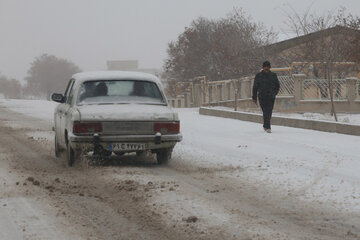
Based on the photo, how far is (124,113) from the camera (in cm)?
1055

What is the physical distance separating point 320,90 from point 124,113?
19248 mm

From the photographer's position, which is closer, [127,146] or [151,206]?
[151,206]

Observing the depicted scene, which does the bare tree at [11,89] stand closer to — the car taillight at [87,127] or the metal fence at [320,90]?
the metal fence at [320,90]

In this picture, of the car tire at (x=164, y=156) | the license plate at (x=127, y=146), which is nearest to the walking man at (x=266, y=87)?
the car tire at (x=164, y=156)

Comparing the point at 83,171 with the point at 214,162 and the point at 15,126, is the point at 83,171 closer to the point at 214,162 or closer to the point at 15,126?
the point at 214,162

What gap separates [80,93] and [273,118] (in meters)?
10.3

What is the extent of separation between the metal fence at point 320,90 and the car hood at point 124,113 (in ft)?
60.0

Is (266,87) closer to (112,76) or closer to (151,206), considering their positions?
(112,76)

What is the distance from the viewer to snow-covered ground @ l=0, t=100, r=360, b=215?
8.44m

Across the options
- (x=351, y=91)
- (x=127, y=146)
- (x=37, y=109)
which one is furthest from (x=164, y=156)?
(x=37, y=109)

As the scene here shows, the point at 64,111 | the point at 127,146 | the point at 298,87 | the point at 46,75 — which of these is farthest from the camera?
the point at 46,75

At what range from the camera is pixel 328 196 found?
317 inches

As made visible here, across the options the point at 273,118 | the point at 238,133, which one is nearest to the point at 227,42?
the point at 273,118

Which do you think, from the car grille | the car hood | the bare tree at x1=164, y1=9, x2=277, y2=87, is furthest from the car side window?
the bare tree at x1=164, y1=9, x2=277, y2=87
